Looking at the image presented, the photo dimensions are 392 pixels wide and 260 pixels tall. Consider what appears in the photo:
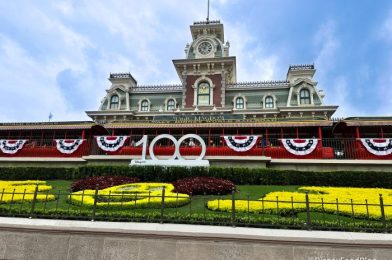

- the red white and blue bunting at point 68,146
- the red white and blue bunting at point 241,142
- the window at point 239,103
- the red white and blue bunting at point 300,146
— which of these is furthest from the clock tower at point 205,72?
the red white and blue bunting at point 68,146

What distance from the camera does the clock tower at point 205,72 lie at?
3488 cm

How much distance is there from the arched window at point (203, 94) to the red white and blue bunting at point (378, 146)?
65.9 ft

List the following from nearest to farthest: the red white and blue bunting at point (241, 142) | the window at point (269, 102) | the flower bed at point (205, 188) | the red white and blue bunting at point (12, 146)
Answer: the flower bed at point (205, 188)
the red white and blue bunting at point (241, 142)
the red white and blue bunting at point (12, 146)
the window at point (269, 102)

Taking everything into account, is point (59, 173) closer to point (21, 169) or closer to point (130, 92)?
point (21, 169)

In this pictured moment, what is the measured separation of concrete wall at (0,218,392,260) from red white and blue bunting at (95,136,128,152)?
11842 millimetres

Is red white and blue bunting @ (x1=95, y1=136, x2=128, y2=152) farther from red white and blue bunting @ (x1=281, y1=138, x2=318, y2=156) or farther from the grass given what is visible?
red white and blue bunting @ (x1=281, y1=138, x2=318, y2=156)

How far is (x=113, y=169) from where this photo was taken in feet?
56.6

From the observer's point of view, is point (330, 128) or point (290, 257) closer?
point (290, 257)

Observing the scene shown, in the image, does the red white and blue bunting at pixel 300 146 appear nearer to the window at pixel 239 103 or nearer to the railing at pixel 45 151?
the railing at pixel 45 151

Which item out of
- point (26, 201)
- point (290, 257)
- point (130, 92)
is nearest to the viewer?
point (290, 257)

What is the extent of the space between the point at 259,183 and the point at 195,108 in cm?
1908

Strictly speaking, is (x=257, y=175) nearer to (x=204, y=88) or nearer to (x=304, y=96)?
(x=304, y=96)

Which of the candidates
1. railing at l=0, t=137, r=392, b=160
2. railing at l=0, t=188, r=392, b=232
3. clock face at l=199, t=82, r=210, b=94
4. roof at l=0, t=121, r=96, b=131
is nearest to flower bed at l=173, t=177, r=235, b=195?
railing at l=0, t=188, r=392, b=232

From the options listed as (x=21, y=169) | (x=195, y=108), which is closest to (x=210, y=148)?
(x=21, y=169)
